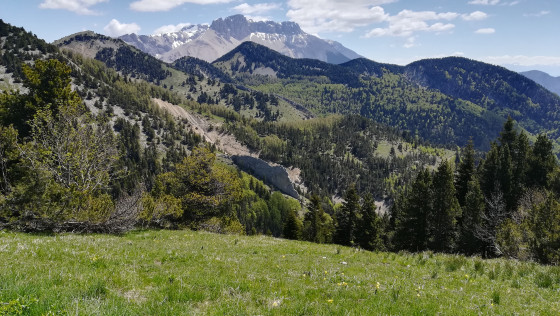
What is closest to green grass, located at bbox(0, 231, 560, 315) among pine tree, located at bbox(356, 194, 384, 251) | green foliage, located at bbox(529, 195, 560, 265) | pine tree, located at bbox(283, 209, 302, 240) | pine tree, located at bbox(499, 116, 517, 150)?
green foliage, located at bbox(529, 195, 560, 265)

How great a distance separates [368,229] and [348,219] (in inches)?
237

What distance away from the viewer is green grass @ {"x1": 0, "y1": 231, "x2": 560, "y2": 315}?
6.68m

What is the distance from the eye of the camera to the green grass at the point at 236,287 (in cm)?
668

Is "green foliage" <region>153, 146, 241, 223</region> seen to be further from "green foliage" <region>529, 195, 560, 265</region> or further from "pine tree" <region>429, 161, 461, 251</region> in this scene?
"green foliage" <region>529, 195, 560, 265</region>

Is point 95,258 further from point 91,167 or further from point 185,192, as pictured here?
point 185,192

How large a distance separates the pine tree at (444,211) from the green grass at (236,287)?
122 feet

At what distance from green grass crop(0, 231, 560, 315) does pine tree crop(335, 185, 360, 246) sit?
2151 inches

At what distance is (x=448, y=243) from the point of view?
50.9 meters

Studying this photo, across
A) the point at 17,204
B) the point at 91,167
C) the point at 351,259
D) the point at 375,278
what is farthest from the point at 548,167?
the point at 17,204

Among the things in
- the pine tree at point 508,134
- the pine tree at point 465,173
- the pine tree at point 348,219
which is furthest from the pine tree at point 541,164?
the pine tree at point 348,219

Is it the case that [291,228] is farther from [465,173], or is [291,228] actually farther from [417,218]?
[465,173]

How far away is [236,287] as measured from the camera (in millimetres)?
8930

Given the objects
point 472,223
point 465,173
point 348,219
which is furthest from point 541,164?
point 348,219

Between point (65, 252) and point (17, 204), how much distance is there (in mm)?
12769
